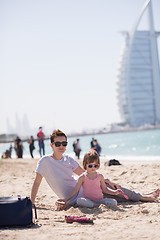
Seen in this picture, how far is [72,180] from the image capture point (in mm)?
4383

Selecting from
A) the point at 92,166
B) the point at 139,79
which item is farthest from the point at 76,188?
the point at 139,79

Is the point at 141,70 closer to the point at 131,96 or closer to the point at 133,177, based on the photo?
the point at 131,96

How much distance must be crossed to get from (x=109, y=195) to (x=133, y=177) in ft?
8.68

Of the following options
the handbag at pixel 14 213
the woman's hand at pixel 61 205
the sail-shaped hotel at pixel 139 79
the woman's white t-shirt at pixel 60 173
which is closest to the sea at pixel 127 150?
the woman's white t-shirt at pixel 60 173

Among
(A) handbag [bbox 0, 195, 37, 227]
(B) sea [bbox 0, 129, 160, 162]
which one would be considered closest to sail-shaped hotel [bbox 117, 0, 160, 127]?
(B) sea [bbox 0, 129, 160, 162]

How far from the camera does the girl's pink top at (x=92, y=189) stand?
4145mm

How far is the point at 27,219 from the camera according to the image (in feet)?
10.7

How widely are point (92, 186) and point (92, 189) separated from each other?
0.16 feet

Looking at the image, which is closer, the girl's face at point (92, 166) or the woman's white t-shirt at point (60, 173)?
the girl's face at point (92, 166)

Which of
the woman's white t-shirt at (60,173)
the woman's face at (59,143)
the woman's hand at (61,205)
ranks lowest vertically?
the woman's hand at (61,205)

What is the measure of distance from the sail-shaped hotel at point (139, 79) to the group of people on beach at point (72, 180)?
9988cm

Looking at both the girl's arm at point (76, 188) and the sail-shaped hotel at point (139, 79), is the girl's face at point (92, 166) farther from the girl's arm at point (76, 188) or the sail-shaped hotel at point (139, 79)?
the sail-shaped hotel at point (139, 79)

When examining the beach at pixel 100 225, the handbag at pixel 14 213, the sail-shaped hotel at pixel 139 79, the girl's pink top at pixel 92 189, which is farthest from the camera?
the sail-shaped hotel at pixel 139 79

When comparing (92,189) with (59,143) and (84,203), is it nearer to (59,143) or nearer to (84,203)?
(84,203)
